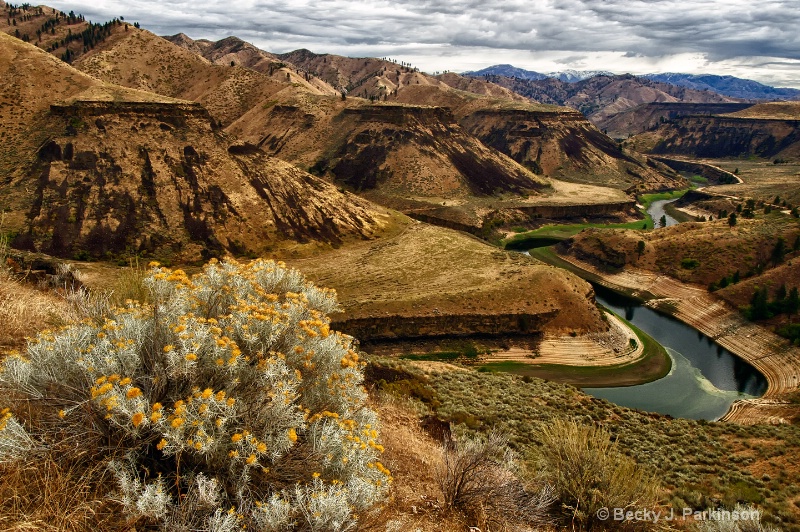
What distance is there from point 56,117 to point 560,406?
234 feet

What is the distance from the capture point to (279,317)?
10.8 m

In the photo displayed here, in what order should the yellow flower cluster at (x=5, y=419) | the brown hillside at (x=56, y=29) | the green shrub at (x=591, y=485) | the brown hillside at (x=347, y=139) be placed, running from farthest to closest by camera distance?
1. the brown hillside at (x=56, y=29)
2. the brown hillside at (x=347, y=139)
3. the green shrub at (x=591, y=485)
4. the yellow flower cluster at (x=5, y=419)

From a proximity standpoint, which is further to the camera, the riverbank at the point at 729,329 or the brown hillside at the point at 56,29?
the brown hillside at the point at 56,29

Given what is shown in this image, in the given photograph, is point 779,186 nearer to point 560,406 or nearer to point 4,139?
point 560,406

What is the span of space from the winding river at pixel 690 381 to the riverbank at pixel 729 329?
122cm

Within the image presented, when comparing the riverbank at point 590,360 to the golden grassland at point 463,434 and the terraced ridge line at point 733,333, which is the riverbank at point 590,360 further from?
the golden grassland at point 463,434

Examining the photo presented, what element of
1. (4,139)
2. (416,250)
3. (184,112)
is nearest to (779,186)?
(416,250)

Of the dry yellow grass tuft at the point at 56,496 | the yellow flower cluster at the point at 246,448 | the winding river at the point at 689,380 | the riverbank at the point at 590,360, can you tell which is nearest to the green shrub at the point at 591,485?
the yellow flower cluster at the point at 246,448

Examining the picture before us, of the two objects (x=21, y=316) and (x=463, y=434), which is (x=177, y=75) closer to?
(x=21, y=316)

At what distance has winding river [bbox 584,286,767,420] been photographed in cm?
4531

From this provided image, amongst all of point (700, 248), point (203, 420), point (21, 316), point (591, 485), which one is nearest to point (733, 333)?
point (700, 248)

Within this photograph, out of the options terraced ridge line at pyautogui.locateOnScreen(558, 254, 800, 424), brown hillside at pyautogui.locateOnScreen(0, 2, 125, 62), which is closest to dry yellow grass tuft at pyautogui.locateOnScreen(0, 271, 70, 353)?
terraced ridge line at pyautogui.locateOnScreen(558, 254, 800, 424)

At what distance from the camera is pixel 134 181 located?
62.6 metres

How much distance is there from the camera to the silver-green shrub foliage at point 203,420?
7.98 meters
